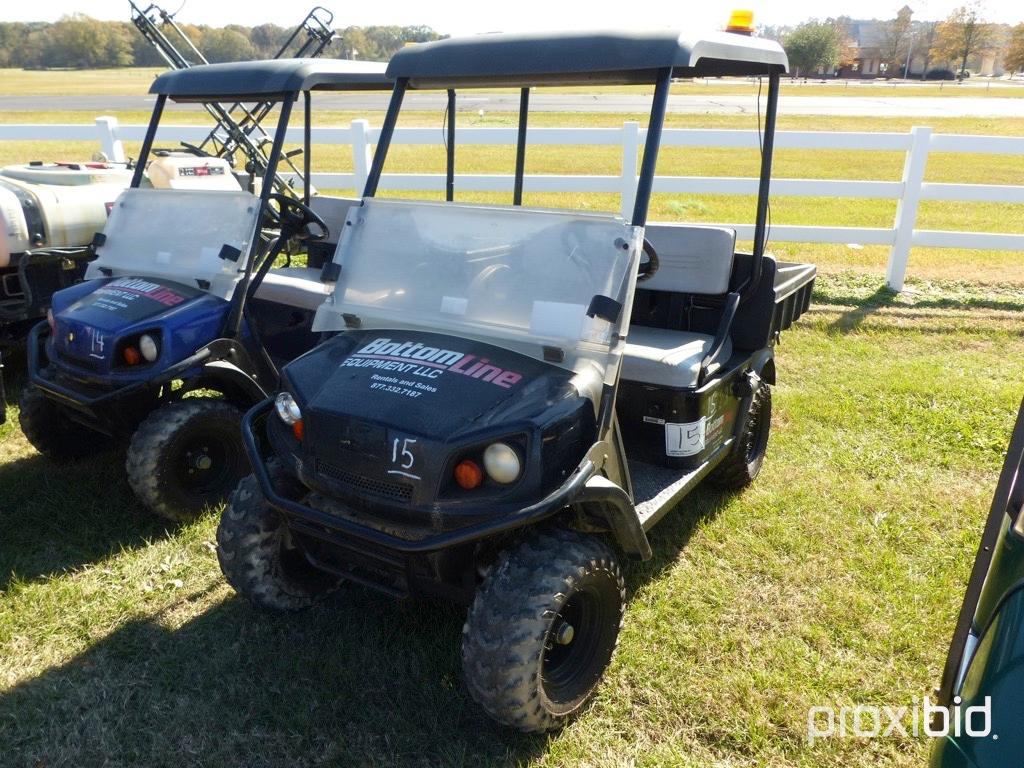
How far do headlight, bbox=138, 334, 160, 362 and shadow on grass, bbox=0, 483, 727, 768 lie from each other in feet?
3.46

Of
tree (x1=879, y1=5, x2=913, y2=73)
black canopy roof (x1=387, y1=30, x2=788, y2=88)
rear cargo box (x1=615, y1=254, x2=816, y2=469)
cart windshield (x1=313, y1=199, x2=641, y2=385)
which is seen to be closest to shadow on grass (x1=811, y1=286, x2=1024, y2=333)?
rear cargo box (x1=615, y1=254, x2=816, y2=469)

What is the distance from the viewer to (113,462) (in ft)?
14.0

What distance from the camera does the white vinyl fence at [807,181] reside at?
733 cm

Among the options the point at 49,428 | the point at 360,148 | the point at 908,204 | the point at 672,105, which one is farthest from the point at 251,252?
the point at 672,105

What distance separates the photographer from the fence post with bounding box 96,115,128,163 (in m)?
8.46

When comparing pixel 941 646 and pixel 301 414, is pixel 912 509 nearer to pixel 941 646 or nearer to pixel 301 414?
pixel 941 646

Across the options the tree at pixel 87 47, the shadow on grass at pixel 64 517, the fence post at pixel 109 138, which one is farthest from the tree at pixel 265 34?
the shadow on grass at pixel 64 517

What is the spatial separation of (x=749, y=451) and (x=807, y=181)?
454 cm

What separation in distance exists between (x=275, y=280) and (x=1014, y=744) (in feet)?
12.5

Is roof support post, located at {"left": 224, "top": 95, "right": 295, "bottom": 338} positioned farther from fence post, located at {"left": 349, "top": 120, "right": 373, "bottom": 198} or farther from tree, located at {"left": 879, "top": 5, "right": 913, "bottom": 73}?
tree, located at {"left": 879, "top": 5, "right": 913, "bottom": 73}

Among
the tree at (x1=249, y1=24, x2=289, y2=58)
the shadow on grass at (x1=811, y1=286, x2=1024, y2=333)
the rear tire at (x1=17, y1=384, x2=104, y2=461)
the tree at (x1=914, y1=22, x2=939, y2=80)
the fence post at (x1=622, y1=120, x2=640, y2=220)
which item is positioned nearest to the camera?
the rear tire at (x1=17, y1=384, x2=104, y2=461)

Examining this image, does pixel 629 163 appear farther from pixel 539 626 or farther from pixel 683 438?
pixel 539 626

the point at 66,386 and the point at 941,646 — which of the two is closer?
the point at 941,646

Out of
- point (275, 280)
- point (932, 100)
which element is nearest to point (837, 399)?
point (275, 280)
